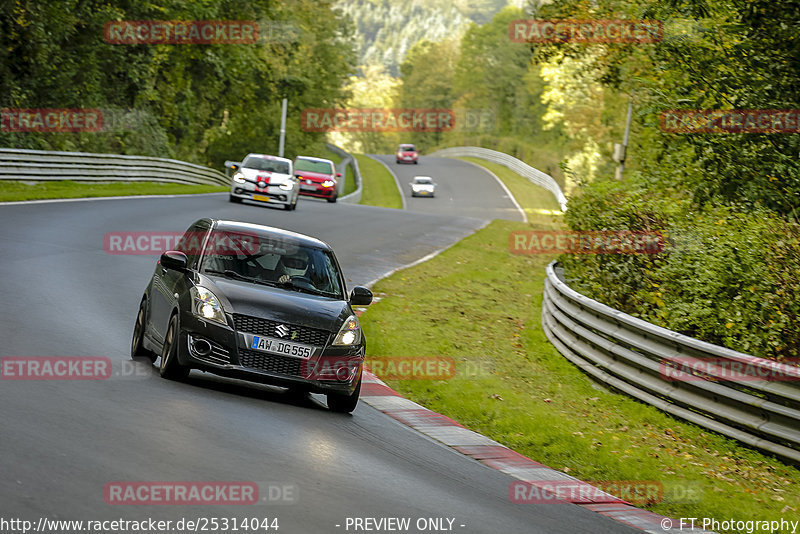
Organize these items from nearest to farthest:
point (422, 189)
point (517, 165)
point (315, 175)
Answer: point (315, 175), point (422, 189), point (517, 165)

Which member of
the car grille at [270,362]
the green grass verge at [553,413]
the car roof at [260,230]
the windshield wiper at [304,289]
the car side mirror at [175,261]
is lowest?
the green grass verge at [553,413]

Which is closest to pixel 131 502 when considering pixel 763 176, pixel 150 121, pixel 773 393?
pixel 773 393

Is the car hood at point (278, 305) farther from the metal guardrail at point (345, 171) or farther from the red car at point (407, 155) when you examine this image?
the red car at point (407, 155)

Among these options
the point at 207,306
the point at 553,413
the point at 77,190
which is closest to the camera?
the point at 207,306

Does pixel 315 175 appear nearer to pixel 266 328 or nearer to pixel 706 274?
pixel 706 274

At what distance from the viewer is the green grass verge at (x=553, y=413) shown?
8617mm

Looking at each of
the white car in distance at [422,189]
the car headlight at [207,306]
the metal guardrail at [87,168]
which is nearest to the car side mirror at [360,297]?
the car headlight at [207,306]

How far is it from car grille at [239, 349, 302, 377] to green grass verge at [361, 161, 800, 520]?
2.12 metres

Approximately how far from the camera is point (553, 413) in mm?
10977

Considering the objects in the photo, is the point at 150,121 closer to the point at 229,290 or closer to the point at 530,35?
the point at 530,35

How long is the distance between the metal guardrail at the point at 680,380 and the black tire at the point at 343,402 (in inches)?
133

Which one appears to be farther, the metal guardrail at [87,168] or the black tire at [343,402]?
the metal guardrail at [87,168]

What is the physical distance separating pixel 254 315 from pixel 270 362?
0.43 metres

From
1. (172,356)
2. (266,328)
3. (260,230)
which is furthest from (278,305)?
(260,230)
